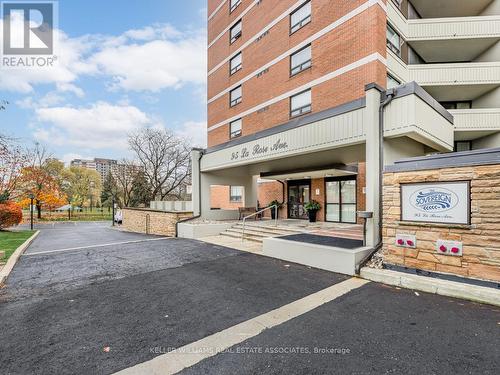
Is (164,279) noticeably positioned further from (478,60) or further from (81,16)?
(478,60)

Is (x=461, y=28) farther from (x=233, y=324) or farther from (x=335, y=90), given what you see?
(x=233, y=324)

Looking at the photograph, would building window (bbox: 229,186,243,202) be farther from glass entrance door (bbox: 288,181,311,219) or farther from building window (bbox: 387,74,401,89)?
building window (bbox: 387,74,401,89)

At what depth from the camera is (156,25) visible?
1582 centimetres

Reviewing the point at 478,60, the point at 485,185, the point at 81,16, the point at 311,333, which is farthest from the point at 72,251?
the point at 478,60

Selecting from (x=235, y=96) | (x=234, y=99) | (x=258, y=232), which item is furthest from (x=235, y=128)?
(x=258, y=232)

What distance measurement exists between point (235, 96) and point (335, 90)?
9154mm

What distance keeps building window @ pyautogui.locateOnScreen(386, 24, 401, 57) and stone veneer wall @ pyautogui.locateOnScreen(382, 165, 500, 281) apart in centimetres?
1076

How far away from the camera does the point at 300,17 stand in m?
14.4

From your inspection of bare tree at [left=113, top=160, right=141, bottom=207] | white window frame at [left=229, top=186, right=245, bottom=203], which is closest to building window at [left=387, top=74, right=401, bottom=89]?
white window frame at [left=229, top=186, right=245, bottom=203]

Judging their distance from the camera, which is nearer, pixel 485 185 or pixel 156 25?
pixel 485 185

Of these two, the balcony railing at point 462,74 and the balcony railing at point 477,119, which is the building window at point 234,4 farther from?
the balcony railing at point 477,119

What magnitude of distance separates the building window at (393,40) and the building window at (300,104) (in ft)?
15.0

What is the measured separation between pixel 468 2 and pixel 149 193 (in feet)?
107

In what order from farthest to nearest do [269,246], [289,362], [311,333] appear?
[269,246]
[311,333]
[289,362]
